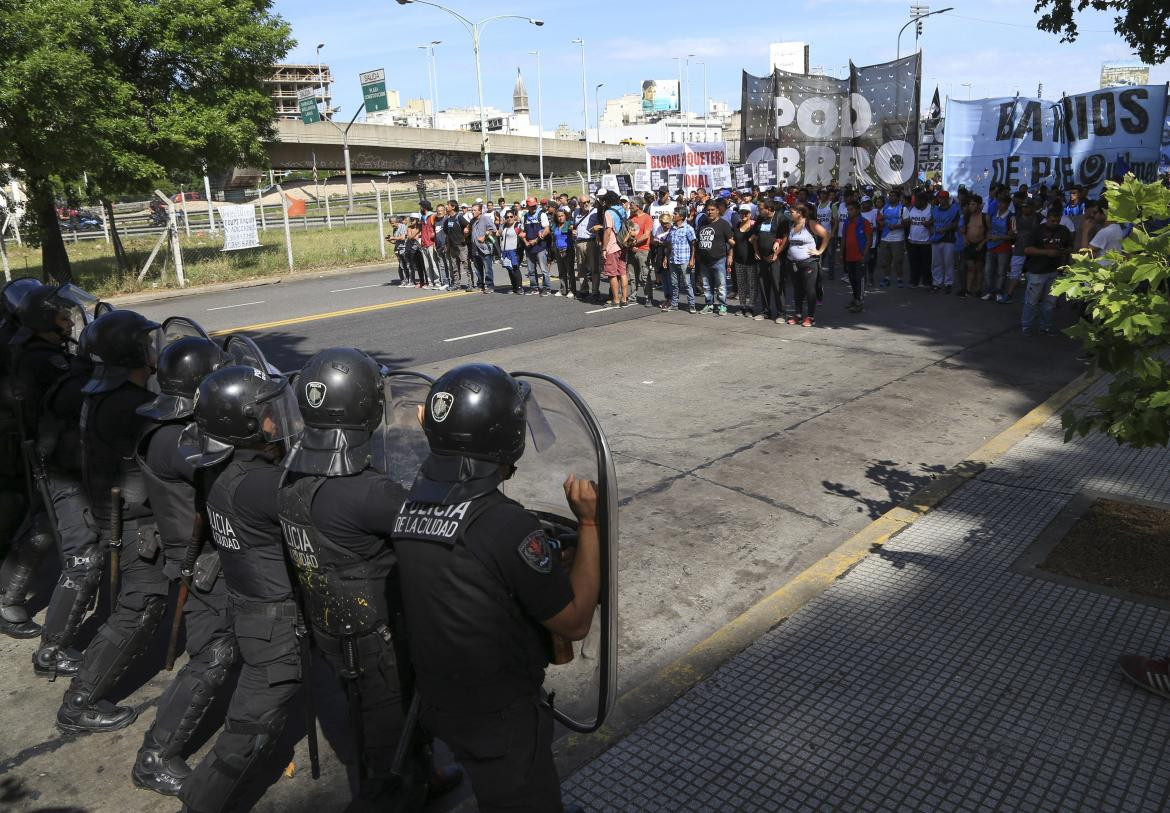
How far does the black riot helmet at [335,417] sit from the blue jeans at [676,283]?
37.4ft

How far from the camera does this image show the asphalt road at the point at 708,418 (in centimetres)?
430

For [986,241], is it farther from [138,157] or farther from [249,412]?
[138,157]

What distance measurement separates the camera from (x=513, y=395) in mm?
2426

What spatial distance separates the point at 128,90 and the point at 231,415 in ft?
63.0

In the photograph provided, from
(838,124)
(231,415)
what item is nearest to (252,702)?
(231,415)

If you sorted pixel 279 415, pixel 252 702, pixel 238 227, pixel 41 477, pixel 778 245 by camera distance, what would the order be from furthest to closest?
pixel 238 227, pixel 778 245, pixel 41 477, pixel 279 415, pixel 252 702

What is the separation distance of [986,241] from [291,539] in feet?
44.7

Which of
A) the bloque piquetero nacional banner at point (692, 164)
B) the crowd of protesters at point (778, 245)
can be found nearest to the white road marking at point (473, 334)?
the crowd of protesters at point (778, 245)

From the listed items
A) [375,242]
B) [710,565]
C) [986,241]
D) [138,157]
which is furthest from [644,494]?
[375,242]

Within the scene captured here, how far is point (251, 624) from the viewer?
10.3 ft

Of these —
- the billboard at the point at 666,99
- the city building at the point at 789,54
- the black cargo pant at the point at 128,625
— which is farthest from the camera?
the billboard at the point at 666,99

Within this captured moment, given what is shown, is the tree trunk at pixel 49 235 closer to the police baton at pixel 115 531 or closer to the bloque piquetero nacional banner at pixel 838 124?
the bloque piquetero nacional banner at pixel 838 124

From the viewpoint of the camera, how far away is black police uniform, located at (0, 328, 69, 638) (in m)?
4.88

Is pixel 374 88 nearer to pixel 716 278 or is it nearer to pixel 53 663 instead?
pixel 716 278
